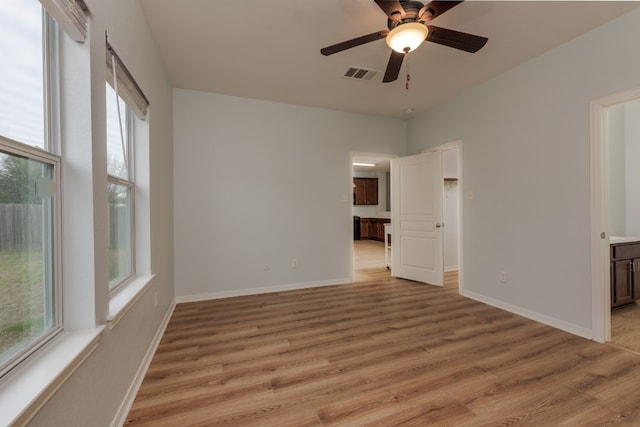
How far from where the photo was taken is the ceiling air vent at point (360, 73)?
3.12 metres

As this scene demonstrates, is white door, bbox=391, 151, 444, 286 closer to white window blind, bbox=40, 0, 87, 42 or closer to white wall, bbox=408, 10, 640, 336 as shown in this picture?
white wall, bbox=408, 10, 640, 336

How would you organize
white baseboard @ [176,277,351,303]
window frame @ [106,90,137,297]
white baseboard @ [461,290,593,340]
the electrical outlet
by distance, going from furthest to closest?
white baseboard @ [176,277,351,303] → the electrical outlet → white baseboard @ [461,290,593,340] → window frame @ [106,90,137,297]

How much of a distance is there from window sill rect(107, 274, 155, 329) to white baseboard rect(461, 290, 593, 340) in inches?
146

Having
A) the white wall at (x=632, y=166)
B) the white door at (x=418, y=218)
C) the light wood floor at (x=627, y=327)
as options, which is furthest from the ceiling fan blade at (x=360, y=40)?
the white wall at (x=632, y=166)

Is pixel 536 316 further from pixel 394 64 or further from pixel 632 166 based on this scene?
pixel 394 64

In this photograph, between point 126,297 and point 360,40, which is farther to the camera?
point 360,40

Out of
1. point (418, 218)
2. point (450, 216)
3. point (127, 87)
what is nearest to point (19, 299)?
point (127, 87)

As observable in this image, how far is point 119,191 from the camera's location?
6.31 ft

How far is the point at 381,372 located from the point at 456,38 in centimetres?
250

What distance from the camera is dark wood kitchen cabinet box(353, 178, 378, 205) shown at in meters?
10.3

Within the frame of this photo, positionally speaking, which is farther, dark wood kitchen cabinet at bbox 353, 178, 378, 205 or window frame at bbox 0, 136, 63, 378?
dark wood kitchen cabinet at bbox 353, 178, 378, 205

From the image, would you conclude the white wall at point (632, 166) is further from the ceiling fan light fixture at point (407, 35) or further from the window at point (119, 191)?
the window at point (119, 191)

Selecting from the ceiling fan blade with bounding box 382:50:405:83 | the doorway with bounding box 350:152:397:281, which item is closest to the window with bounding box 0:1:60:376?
the ceiling fan blade with bounding box 382:50:405:83

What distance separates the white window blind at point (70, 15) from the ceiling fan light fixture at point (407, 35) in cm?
174
